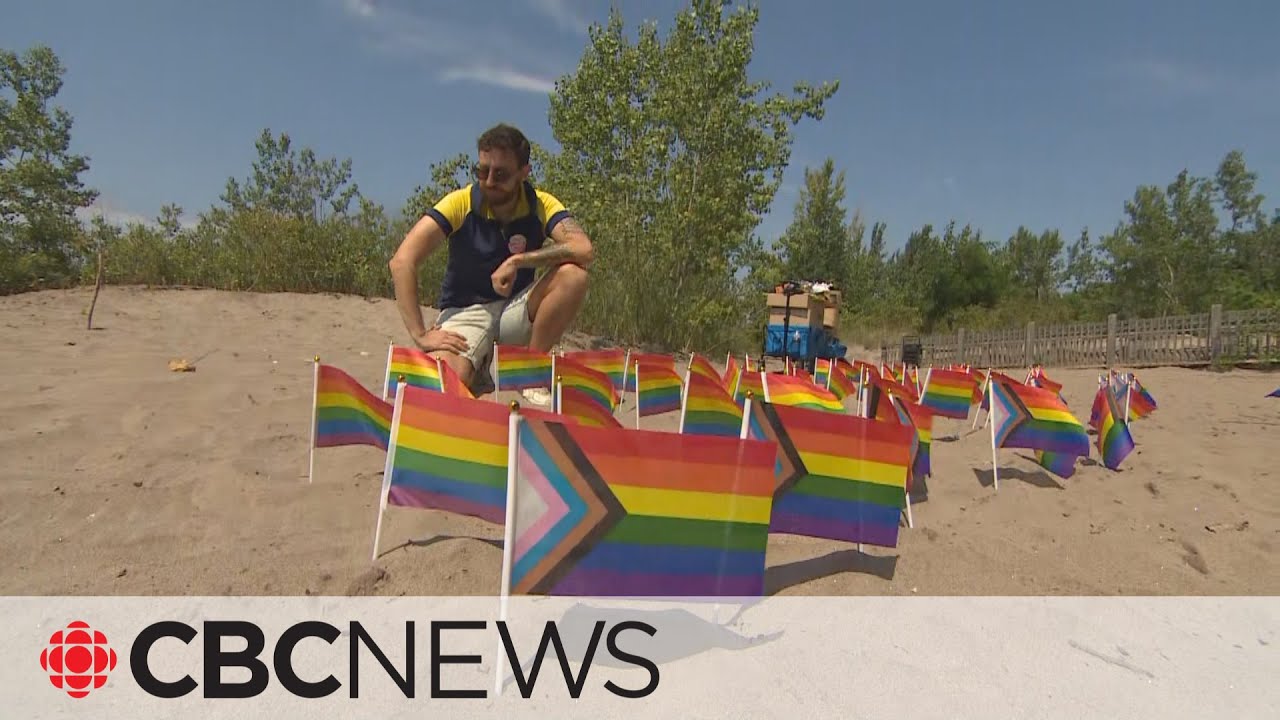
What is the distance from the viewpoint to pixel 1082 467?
16.5 feet

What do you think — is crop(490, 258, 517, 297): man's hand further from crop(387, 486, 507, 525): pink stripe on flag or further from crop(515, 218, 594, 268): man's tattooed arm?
crop(387, 486, 507, 525): pink stripe on flag

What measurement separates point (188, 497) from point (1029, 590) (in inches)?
141

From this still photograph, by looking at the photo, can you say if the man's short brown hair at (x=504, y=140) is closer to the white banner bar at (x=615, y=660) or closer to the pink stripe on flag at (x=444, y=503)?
the pink stripe on flag at (x=444, y=503)

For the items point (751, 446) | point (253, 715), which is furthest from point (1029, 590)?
point (253, 715)

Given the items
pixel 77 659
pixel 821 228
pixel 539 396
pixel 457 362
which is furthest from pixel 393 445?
pixel 821 228

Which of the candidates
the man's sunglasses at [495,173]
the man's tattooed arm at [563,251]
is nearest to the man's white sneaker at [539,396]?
the man's tattooed arm at [563,251]

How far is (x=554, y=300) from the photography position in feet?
13.9

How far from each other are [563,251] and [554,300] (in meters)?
0.35

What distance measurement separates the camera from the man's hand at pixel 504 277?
3.89 meters

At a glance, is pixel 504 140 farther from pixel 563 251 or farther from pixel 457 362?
pixel 457 362

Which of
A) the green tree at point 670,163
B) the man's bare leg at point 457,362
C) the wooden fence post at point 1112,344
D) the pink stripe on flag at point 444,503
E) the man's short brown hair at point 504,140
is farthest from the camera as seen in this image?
the wooden fence post at point 1112,344

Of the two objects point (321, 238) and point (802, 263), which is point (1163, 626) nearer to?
point (321, 238)

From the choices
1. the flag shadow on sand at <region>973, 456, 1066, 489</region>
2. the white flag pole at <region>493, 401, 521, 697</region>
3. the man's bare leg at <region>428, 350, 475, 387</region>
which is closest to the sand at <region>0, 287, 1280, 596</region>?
the flag shadow on sand at <region>973, 456, 1066, 489</region>

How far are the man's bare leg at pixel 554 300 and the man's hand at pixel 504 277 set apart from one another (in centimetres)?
26
